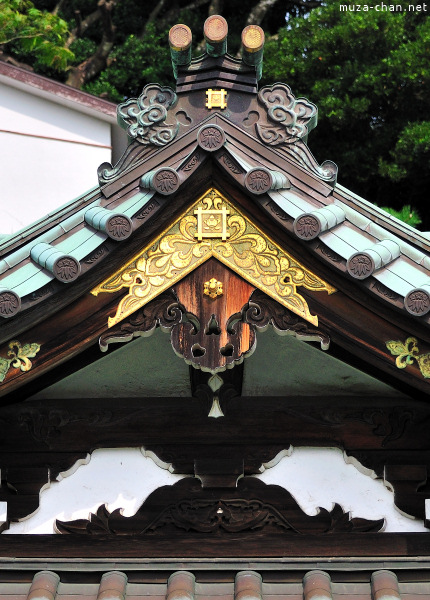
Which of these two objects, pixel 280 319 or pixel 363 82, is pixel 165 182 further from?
pixel 363 82

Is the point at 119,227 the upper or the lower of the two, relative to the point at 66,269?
upper

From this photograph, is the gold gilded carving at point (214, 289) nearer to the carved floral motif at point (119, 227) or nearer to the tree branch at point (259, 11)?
the carved floral motif at point (119, 227)

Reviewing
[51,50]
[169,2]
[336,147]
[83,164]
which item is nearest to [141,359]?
[83,164]

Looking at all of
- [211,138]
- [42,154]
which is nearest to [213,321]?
[211,138]

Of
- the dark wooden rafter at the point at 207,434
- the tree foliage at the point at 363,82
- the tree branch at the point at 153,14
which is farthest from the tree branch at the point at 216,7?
the dark wooden rafter at the point at 207,434

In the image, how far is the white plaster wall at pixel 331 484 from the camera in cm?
431

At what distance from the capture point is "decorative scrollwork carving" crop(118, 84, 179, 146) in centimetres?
426

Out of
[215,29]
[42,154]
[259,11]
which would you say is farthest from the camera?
[259,11]

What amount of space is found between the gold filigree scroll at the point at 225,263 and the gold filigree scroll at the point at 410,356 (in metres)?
0.37

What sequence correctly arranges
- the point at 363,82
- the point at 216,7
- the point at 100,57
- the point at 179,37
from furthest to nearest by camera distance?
the point at 216,7
the point at 100,57
the point at 363,82
the point at 179,37

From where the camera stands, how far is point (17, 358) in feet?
12.5

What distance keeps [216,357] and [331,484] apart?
1.03m

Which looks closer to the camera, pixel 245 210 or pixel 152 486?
pixel 245 210

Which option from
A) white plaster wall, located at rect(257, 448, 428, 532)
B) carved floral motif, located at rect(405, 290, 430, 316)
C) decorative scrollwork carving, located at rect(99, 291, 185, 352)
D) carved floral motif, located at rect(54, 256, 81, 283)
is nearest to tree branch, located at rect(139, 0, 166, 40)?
white plaster wall, located at rect(257, 448, 428, 532)
